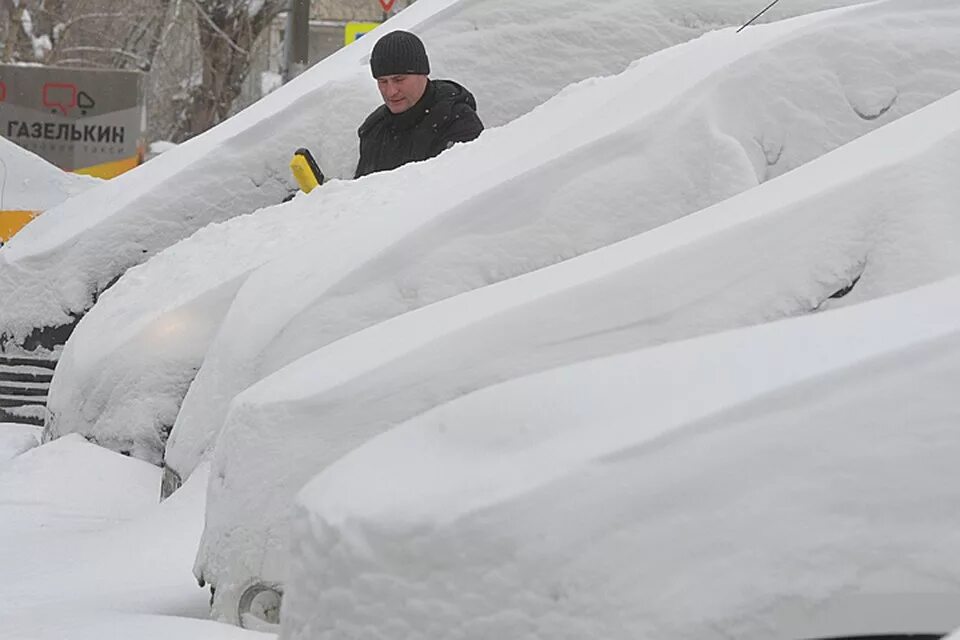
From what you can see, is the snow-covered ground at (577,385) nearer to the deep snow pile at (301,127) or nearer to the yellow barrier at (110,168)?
the deep snow pile at (301,127)

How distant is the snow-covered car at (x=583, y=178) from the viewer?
13.9ft

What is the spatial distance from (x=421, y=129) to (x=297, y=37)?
10.4 m

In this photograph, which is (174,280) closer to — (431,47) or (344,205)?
(344,205)

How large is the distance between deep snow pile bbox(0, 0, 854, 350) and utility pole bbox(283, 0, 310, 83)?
29.3 ft

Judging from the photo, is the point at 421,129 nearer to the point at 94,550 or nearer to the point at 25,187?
the point at 94,550

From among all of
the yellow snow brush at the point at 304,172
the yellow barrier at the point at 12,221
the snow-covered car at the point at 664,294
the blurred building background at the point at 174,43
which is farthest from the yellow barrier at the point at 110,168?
the snow-covered car at the point at 664,294

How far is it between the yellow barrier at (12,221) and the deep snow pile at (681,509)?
8924 mm

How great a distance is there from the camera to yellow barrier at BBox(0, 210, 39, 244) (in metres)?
11.0

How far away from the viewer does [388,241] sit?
4266 mm

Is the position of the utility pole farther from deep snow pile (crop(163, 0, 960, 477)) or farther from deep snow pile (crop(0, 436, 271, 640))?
deep snow pile (crop(163, 0, 960, 477))

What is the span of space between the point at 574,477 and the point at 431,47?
16.5 feet

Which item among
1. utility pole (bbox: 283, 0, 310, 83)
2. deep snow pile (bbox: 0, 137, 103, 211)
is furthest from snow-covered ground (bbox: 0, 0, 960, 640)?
utility pole (bbox: 283, 0, 310, 83)

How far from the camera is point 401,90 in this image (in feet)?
20.5

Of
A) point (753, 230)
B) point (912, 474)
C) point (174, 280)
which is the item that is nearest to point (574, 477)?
point (912, 474)
